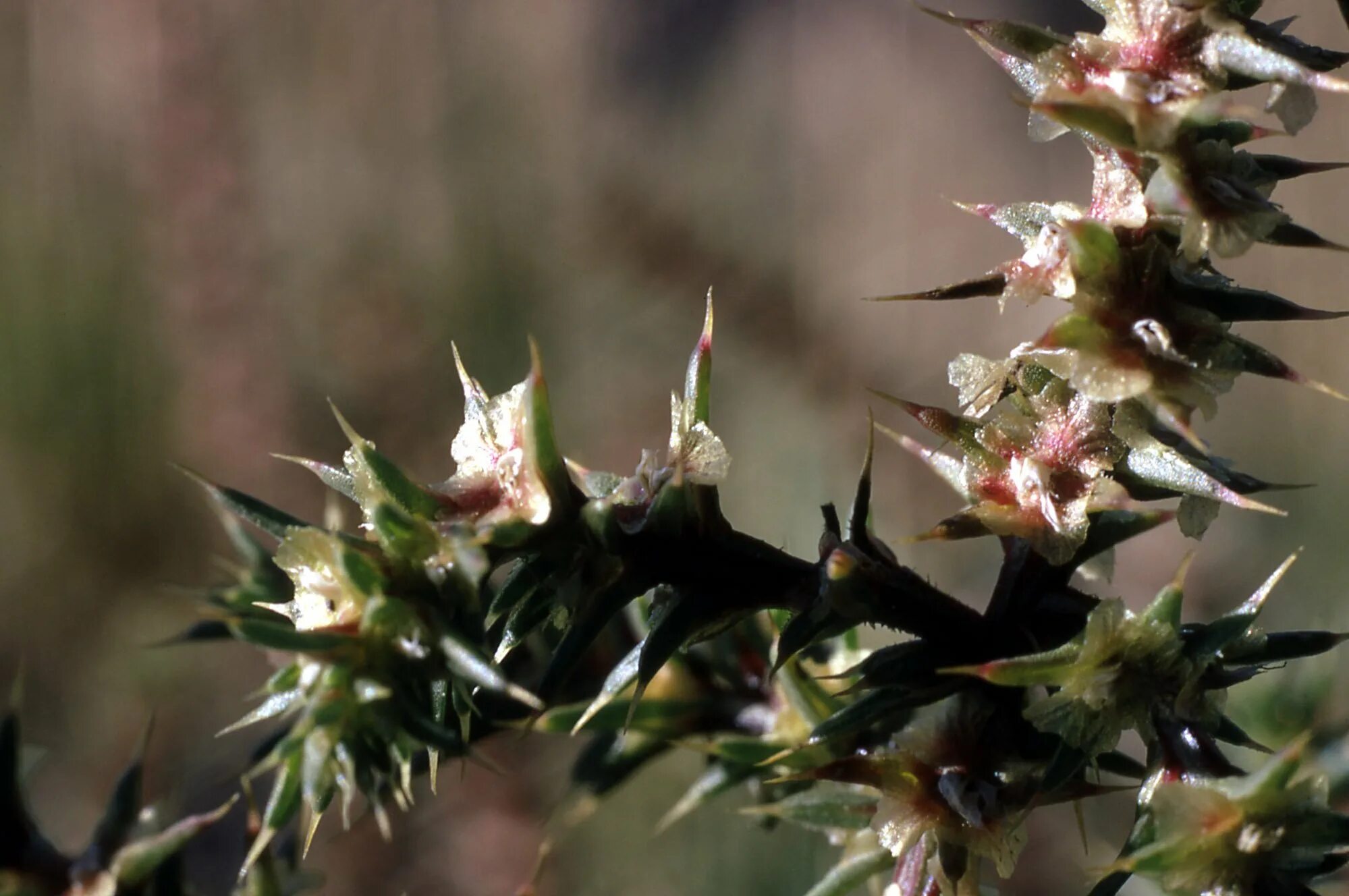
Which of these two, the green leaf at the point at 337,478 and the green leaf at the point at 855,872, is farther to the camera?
the green leaf at the point at 855,872

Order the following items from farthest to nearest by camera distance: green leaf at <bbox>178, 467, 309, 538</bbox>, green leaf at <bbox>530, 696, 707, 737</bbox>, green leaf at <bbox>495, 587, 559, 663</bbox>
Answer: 1. green leaf at <bbox>530, 696, 707, 737</bbox>
2. green leaf at <bbox>178, 467, 309, 538</bbox>
3. green leaf at <bbox>495, 587, 559, 663</bbox>

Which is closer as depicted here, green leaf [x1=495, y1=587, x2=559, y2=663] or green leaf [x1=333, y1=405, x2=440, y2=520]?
green leaf [x1=333, y1=405, x2=440, y2=520]

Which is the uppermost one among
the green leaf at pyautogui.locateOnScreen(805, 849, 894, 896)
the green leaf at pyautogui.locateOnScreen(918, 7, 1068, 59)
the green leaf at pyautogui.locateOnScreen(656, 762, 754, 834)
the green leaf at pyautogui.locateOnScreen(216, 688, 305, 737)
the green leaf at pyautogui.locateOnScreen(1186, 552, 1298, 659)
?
the green leaf at pyautogui.locateOnScreen(918, 7, 1068, 59)

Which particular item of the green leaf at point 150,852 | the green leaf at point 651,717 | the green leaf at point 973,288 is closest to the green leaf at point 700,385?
the green leaf at point 973,288

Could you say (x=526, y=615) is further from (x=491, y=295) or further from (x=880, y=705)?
(x=491, y=295)

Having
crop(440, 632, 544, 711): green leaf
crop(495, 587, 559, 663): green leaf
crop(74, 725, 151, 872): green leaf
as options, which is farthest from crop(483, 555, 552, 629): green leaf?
crop(74, 725, 151, 872): green leaf

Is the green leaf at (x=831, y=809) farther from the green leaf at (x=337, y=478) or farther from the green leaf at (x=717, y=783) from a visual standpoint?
the green leaf at (x=337, y=478)

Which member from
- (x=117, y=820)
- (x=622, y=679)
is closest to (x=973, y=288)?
(x=622, y=679)

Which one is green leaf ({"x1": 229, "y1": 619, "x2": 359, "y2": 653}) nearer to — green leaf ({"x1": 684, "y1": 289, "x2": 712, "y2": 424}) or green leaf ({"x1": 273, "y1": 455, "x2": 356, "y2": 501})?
Answer: green leaf ({"x1": 273, "y1": 455, "x2": 356, "y2": 501})

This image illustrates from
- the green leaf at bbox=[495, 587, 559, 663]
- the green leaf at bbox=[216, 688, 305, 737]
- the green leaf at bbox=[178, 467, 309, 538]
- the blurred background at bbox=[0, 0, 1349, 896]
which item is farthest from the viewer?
the blurred background at bbox=[0, 0, 1349, 896]

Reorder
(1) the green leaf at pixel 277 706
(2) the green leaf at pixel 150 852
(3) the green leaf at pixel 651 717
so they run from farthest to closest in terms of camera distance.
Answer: (3) the green leaf at pixel 651 717, (2) the green leaf at pixel 150 852, (1) the green leaf at pixel 277 706
